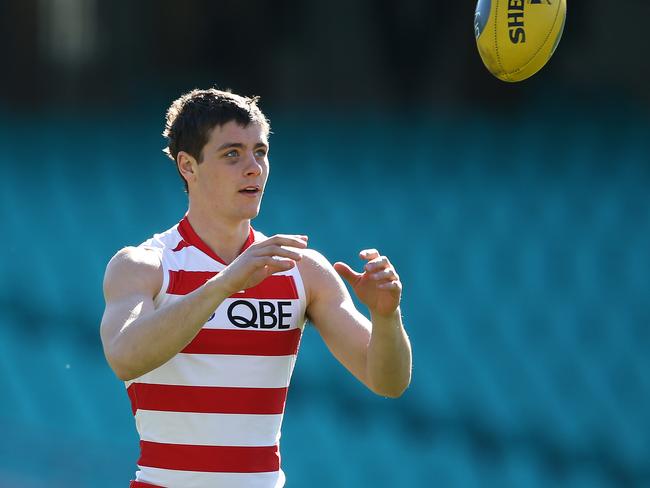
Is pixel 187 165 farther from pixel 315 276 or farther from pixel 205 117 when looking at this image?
pixel 315 276

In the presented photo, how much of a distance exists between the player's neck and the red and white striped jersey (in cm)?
10

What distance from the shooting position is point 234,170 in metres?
3.31

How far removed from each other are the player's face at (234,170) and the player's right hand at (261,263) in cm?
45

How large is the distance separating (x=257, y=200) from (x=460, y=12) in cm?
628

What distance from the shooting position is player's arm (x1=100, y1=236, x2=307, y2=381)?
2861 millimetres

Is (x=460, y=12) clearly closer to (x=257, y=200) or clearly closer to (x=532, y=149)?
(x=532, y=149)

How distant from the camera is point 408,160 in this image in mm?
9250

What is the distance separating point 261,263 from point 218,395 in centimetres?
56

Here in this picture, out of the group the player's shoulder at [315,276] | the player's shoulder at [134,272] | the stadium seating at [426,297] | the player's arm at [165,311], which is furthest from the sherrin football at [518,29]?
the stadium seating at [426,297]

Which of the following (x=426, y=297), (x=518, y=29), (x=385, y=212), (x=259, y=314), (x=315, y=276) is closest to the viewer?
(x=259, y=314)

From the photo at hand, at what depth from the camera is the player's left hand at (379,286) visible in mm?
3033

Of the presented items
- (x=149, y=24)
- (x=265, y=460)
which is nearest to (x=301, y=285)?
(x=265, y=460)

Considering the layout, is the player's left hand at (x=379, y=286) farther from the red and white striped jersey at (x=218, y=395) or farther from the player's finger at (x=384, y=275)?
the red and white striped jersey at (x=218, y=395)

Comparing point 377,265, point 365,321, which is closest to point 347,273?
point 377,265
